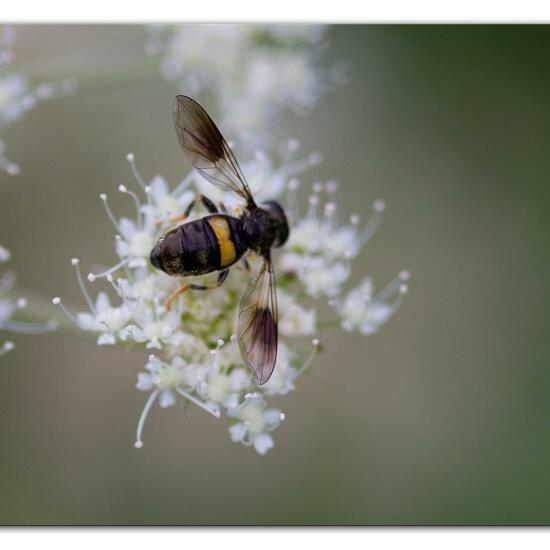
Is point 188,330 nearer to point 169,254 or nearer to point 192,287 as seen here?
point 192,287

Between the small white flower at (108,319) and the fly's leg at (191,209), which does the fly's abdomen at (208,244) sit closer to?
the fly's leg at (191,209)

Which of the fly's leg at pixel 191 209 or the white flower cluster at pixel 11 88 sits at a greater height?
the white flower cluster at pixel 11 88

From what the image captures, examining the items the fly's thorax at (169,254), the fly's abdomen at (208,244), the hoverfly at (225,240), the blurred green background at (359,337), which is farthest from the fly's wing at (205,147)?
the blurred green background at (359,337)

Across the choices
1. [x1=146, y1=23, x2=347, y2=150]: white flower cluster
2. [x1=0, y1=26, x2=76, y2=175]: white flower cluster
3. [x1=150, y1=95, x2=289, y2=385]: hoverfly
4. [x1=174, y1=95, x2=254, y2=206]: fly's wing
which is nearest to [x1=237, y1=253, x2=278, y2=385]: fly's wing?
[x1=150, y1=95, x2=289, y2=385]: hoverfly

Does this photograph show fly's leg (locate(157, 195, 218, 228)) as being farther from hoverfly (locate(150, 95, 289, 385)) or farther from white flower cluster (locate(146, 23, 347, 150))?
white flower cluster (locate(146, 23, 347, 150))

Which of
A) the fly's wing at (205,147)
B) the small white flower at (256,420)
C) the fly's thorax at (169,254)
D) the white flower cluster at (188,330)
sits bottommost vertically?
the small white flower at (256,420)

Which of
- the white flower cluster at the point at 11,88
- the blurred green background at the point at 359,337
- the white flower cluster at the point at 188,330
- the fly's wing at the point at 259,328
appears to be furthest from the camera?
the blurred green background at the point at 359,337

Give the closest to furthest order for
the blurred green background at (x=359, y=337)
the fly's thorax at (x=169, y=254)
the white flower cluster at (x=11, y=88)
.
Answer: the fly's thorax at (x=169, y=254) → the white flower cluster at (x=11, y=88) → the blurred green background at (x=359, y=337)
